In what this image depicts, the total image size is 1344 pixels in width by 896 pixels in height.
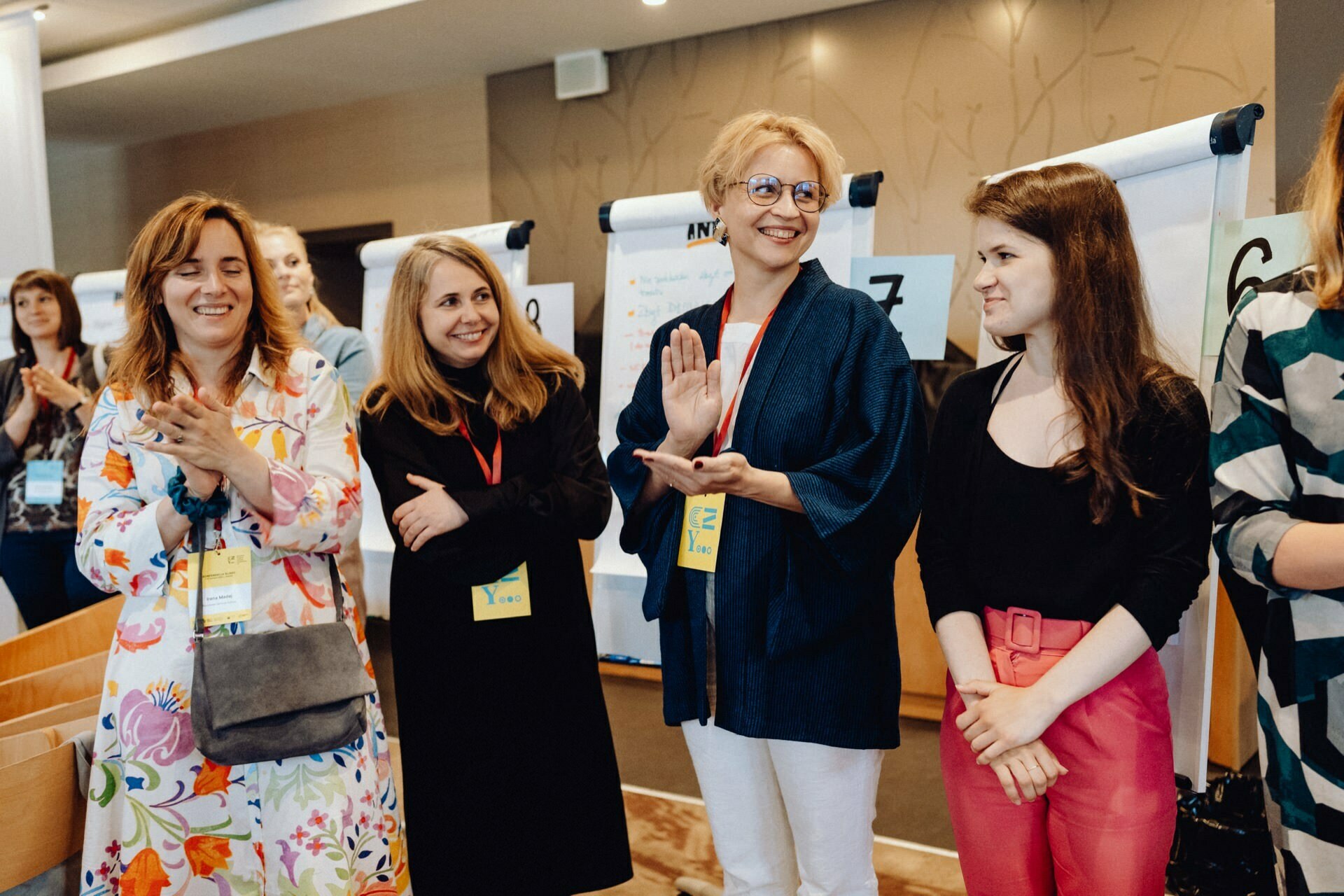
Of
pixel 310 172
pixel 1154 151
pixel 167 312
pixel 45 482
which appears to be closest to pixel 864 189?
pixel 1154 151

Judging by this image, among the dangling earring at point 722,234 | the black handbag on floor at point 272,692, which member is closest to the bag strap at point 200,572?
the black handbag on floor at point 272,692

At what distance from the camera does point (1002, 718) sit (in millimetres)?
1349

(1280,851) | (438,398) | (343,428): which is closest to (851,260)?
(438,398)

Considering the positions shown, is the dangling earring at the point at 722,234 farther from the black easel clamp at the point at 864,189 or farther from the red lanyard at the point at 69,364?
the red lanyard at the point at 69,364

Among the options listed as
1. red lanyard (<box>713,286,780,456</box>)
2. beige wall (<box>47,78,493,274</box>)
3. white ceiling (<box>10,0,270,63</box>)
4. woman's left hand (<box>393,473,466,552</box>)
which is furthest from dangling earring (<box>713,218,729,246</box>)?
beige wall (<box>47,78,493,274</box>)

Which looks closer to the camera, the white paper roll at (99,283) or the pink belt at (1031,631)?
the pink belt at (1031,631)

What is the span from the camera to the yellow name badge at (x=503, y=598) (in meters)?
1.89

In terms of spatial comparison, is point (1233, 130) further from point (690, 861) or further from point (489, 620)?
point (690, 861)

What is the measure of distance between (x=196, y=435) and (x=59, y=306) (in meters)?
2.30

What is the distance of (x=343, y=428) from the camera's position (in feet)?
5.76

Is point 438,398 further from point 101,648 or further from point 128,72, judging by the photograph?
point 128,72

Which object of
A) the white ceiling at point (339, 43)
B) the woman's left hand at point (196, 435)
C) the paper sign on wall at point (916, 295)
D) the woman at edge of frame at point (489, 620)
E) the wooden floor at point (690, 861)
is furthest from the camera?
the white ceiling at point (339, 43)

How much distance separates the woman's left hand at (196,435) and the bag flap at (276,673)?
11.0 inches

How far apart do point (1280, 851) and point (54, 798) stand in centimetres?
193
